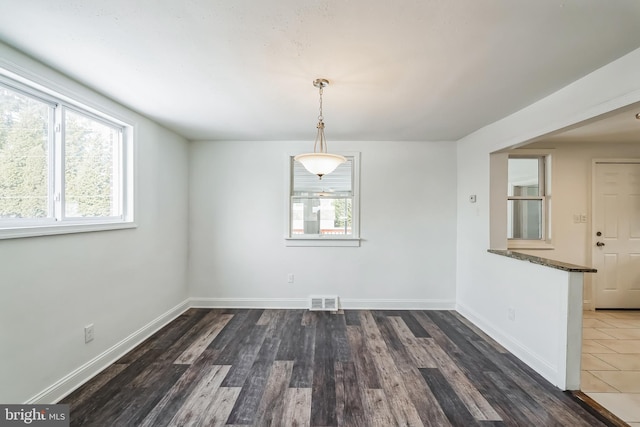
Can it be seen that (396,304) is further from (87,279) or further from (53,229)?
Answer: (53,229)

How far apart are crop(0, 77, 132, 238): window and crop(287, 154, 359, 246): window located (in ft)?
6.84

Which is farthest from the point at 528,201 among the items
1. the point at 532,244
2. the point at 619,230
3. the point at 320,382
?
the point at 320,382

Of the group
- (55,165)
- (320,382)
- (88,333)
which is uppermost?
(55,165)

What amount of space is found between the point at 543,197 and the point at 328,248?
3.09 meters

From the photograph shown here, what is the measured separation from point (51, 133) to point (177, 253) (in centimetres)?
199

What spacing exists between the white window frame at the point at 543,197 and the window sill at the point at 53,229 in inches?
187

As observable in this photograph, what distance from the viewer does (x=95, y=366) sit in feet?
7.55

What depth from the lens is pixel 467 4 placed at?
4.30 ft

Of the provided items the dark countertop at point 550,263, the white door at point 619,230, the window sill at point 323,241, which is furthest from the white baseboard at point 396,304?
the white door at point 619,230

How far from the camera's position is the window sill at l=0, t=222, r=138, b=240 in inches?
66.4

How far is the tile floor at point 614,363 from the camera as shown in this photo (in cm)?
199

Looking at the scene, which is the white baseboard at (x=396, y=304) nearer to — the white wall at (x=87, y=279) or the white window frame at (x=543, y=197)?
the white window frame at (x=543, y=197)

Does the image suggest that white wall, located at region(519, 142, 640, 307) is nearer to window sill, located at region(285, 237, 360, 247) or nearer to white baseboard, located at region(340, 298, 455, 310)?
white baseboard, located at region(340, 298, 455, 310)

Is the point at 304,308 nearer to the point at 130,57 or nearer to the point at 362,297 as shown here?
the point at 362,297
